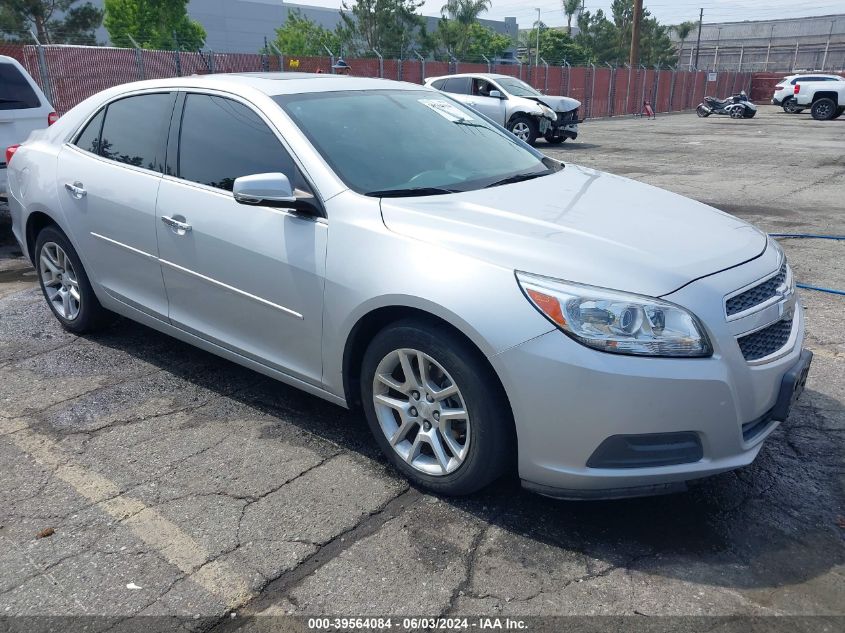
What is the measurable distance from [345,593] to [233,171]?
212 cm

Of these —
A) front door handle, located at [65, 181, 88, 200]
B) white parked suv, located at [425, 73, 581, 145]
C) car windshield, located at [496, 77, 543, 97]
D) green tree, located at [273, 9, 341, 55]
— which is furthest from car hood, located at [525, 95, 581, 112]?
green tree, located at [273, 9, 341, 55]

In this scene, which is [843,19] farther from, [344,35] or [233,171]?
[233,171]

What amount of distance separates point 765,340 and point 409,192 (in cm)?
160

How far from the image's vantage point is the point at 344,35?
1994 inches

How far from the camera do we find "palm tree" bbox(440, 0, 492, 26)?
66562 mm

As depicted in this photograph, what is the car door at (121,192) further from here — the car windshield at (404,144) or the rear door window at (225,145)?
the car windshield at (404,144)

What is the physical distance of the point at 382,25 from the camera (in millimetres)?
50062

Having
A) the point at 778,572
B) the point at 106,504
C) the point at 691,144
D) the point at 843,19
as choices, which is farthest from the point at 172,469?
the point at 843,19

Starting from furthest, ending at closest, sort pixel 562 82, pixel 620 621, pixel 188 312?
pixel 562 82
pixel 188 312
pixel 620 621

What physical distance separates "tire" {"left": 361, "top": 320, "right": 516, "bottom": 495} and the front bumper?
113mm

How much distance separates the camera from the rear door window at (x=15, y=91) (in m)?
7.84

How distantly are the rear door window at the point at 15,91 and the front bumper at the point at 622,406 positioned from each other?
286 inches

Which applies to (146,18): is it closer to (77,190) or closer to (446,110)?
(77,190)

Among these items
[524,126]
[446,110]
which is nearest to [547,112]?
[524,126]
